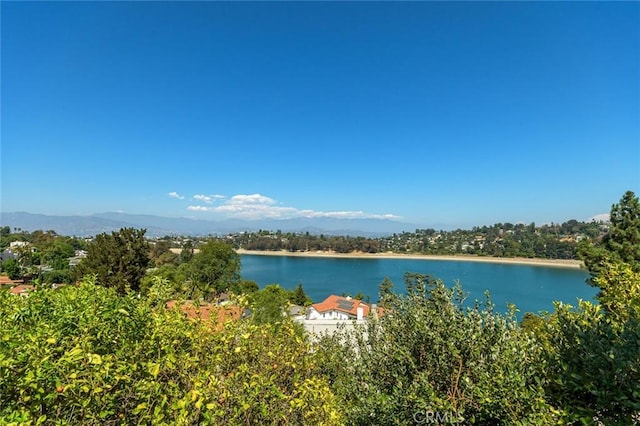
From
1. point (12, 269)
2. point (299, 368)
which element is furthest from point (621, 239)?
point (12, 269)

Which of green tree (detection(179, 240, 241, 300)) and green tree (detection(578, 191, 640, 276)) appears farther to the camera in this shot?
green tree (detection(179, 240, 241, 300))

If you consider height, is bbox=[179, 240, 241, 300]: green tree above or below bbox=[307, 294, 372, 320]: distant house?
above

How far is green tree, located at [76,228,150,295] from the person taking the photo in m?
19.1

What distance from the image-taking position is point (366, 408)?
391 centimetres

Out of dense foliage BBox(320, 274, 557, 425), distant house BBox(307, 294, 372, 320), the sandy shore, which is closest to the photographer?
dense foliage BBox(320, 274, 557, 425)

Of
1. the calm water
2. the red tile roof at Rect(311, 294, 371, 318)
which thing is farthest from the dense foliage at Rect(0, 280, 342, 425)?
the calm water

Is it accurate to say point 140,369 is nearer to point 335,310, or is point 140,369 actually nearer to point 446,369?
point 446,369

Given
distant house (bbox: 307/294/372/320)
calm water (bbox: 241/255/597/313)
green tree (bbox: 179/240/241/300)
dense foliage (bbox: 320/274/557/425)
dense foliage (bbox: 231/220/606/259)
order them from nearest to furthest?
dense foliage (bbox: 320/274/557/425)
distant house (bbox: 307/294/372/320)
green tree (bbox: 179/240/241/300)
calm water (bbox: 241/255/597/313)
dense foliage (bbox: 231/220/606/259)

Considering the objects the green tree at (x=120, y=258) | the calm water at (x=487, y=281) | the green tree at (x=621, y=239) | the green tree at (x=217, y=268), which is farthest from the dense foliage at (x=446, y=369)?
the calm water at (x=487, y=281)

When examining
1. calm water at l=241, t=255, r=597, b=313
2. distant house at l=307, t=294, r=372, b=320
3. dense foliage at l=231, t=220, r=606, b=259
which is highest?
dense foliage at l=231, t=220, r=606, b=259

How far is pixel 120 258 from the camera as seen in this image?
19.9 m

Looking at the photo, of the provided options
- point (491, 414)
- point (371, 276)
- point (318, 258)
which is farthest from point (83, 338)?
point (318, 258)

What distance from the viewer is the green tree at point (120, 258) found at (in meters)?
19.1

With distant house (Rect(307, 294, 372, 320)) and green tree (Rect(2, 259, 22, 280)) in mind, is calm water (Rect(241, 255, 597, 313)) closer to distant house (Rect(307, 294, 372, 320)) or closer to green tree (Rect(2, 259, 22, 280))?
distant house (Rect(307, 294, 372, 320))
